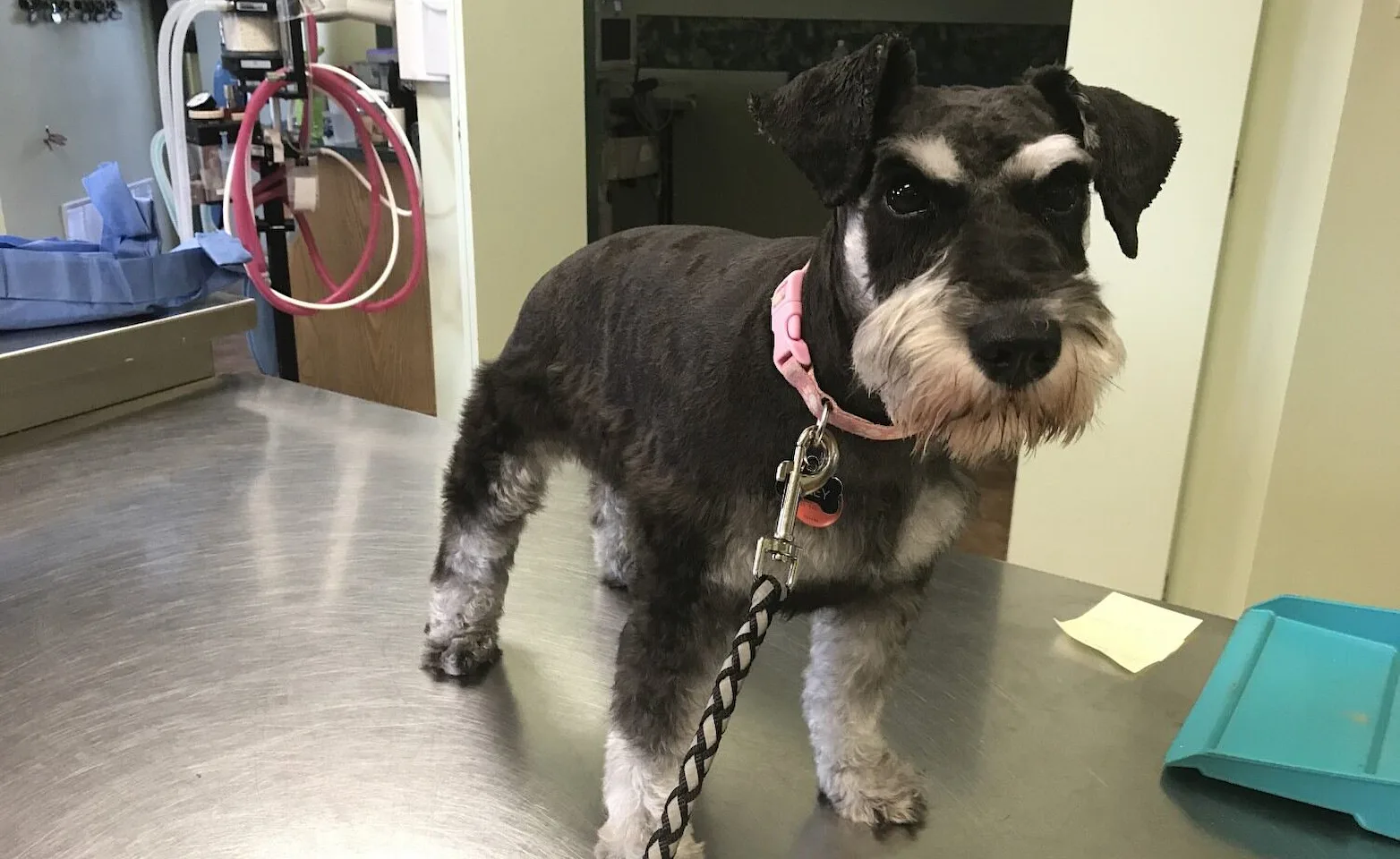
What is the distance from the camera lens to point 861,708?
3.73 ft

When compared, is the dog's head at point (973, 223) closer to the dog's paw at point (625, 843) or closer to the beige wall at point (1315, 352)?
the dog's paw at point (625, 843)

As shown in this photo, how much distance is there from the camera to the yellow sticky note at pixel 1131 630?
1.34 meters

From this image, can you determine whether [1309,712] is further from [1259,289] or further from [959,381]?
[1259,289]

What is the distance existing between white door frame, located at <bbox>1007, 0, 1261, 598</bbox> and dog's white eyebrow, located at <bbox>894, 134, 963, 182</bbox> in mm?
987

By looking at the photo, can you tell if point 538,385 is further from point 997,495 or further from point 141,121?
A: point 141,121

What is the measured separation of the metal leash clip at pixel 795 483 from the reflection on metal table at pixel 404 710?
355 mm

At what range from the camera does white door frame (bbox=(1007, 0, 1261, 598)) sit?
6.02 ft

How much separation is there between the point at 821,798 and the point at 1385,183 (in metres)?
1.45

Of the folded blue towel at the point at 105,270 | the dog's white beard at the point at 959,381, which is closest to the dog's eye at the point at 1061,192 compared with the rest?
the dog's white beard at the point at 959,381

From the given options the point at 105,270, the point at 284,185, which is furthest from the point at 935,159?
the point at 284,185

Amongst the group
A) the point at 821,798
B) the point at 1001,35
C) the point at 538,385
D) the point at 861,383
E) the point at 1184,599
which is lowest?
the point at 1184,599

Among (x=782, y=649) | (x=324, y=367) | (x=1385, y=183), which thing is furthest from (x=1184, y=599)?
(x=324, y=367)

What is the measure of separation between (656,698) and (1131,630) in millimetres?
716

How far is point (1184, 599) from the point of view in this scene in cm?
216
